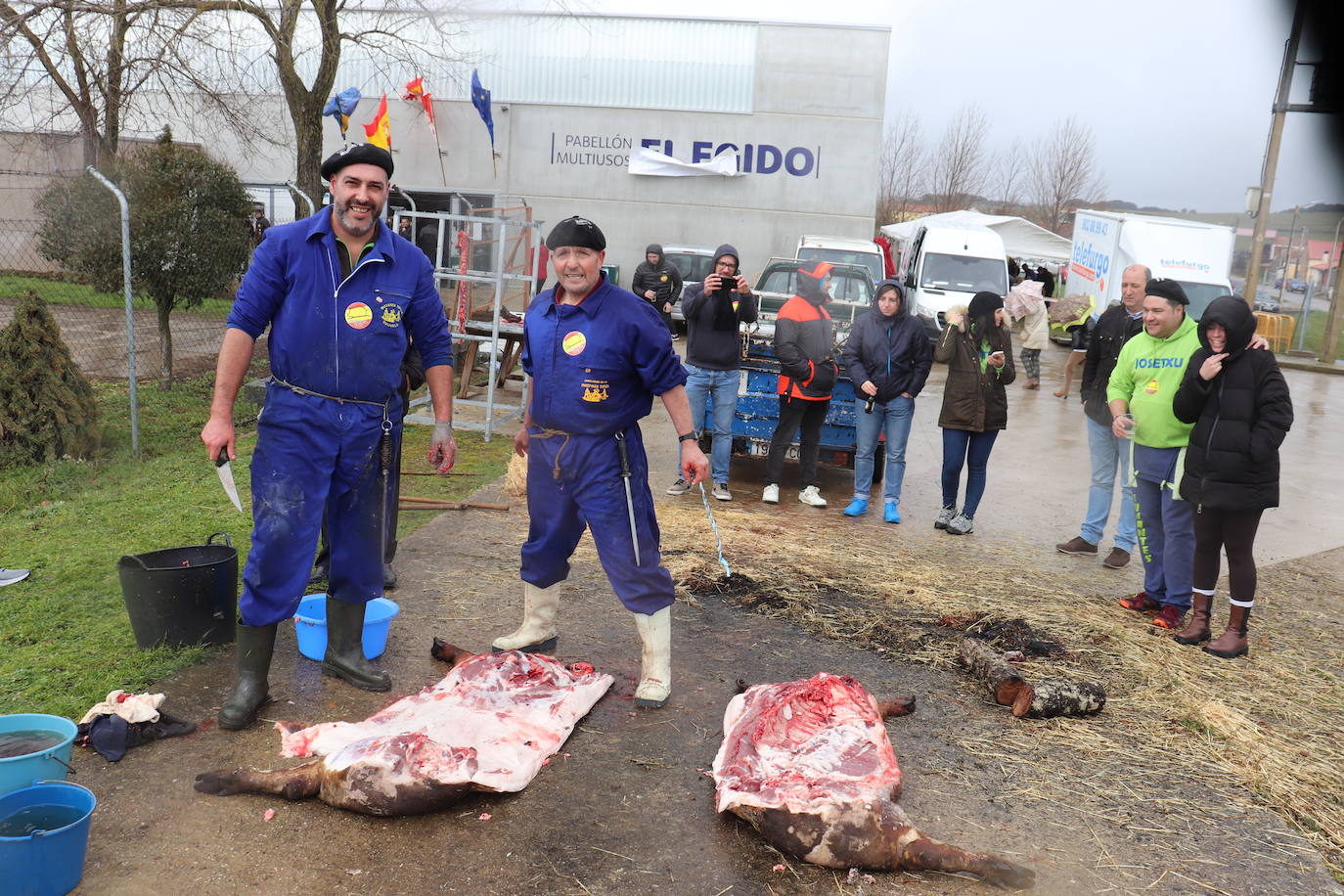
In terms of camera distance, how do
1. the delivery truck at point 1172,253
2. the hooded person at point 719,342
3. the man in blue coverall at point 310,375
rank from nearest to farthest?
the man in blue coverall at point 310,375, the hooded person at point 719,342, the delivery truck at point 1172,253

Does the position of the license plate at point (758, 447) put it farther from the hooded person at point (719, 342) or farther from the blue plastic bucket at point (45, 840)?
the blue plastic bucket at point (45, 840)

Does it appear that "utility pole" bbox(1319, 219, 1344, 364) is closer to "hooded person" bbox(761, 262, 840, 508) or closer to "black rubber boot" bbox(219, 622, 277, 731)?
"hooded person" bbox(761, 262, 840, 508)

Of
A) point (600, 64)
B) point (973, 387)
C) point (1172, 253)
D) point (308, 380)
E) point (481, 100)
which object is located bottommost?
point (973, 387)

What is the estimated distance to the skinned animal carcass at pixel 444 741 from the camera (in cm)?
334

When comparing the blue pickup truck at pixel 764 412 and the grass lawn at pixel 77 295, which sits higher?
the grass lawn at pixel 77 295

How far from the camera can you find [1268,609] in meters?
6.37

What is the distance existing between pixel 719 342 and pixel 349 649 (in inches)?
176

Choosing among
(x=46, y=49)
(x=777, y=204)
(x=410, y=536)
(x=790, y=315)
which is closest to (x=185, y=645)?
(x=410, y=536)

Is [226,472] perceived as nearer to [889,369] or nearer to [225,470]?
[225,470]

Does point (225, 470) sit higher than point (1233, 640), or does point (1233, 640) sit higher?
point (225, 470)

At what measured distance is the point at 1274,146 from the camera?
69.6ft

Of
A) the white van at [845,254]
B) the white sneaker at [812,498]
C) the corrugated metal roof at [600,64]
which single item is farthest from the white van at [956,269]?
the white sneaker at [812,498]

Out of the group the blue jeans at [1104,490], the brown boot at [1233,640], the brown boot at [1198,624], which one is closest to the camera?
the brown boot at [1233,640]

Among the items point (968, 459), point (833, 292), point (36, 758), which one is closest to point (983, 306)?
point (968, 459)
